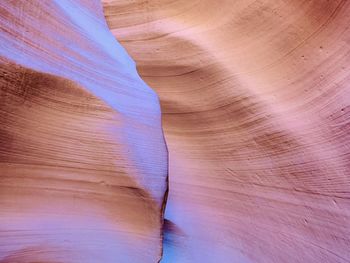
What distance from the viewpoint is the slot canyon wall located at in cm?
67

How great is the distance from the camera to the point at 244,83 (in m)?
0.80

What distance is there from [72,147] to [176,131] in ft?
1.23

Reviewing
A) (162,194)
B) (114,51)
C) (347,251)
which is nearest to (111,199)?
(162,194)

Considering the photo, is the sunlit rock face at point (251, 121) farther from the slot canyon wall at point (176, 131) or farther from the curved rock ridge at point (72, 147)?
the curved rock ridge at point (72, 147)

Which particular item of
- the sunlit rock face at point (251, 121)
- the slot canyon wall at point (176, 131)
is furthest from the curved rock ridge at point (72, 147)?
the sunlit rock face at point (251, 121)

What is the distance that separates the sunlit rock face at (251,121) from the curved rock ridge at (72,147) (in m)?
0.13

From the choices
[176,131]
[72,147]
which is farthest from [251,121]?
[72,147]

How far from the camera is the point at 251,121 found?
80 centimetres

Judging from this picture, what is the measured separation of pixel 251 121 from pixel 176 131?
0.33 meters

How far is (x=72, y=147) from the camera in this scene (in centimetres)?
108

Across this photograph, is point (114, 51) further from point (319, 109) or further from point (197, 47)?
point (319, 109)

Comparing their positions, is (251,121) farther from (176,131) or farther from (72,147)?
(72,147)

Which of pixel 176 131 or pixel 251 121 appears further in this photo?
pixel 176 131

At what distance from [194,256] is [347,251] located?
514 millimetres
